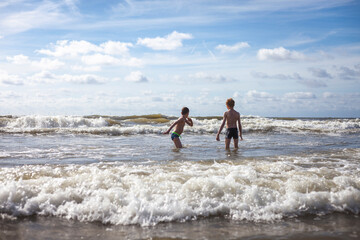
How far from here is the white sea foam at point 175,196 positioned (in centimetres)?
436

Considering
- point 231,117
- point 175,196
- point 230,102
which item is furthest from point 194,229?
point 230,102

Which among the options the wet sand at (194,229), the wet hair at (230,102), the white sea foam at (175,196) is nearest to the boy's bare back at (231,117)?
the wet hair at (230,102)

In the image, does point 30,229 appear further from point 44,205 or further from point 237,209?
point 237,209

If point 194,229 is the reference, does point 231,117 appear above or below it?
above

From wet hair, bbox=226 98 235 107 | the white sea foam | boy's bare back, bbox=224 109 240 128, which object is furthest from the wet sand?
wet hair, bbox=226 98 235 107

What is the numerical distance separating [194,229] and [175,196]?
962 millimetres

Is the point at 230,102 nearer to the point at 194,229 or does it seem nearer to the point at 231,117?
the point at 231,117

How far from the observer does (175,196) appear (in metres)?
4.82

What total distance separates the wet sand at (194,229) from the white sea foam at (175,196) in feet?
0.61

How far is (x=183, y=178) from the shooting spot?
18.6ft

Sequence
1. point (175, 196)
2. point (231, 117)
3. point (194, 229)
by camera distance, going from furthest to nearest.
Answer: point (231, 117), point (175, 196), point (194, 229)

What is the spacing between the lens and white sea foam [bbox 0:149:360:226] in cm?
436

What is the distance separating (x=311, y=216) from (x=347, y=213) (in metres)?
0.64

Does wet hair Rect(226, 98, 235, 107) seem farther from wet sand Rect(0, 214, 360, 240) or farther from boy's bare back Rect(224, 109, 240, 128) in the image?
wet sand Rect(0, 214, 360, 240)
